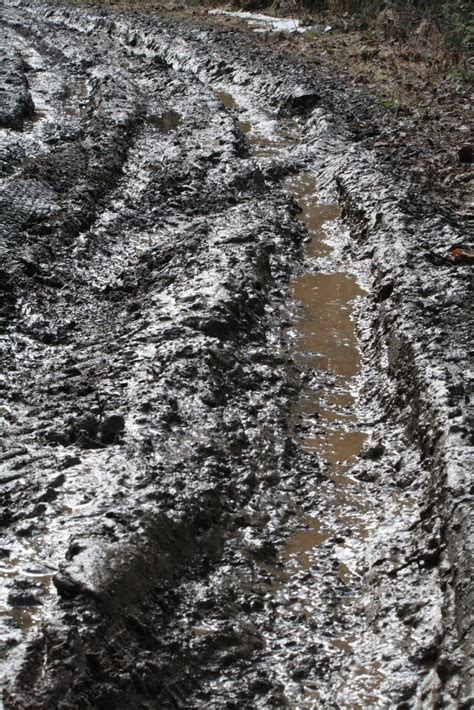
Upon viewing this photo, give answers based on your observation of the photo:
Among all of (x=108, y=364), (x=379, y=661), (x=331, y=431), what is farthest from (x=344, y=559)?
(x=108, y=364)

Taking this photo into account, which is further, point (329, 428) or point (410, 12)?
point (410, 12)

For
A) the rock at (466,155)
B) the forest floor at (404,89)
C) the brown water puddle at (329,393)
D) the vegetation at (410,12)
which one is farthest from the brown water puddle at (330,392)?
the vegetation at (410,12)

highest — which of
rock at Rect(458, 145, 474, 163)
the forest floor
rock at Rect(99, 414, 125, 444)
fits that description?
the forest floor

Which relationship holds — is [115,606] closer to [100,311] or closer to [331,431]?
[331,431]

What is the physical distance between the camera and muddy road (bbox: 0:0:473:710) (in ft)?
8.48

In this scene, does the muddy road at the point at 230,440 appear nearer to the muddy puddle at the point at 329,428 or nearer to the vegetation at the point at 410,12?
the muddy puddle at the point at 329,428

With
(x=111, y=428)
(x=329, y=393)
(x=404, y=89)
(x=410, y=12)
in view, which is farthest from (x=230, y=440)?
(x=410, y=12)

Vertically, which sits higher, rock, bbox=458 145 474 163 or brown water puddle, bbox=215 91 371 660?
rock, bbox=458 145 474 163

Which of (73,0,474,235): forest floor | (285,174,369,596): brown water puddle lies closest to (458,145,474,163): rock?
(73,0,474,235): forest floor

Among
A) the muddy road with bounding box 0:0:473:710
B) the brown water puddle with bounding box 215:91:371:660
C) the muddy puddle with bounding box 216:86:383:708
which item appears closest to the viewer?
the muddy road with bounding box 0:0:473:710

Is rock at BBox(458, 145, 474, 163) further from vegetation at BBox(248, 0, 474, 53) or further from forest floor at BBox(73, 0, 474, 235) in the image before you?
vegetation at BBox(248, 0, 474, 53)

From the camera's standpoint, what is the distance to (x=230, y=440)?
12.0ft

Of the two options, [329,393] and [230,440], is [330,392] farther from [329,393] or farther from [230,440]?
[230,440]

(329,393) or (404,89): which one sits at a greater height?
(404,89)
